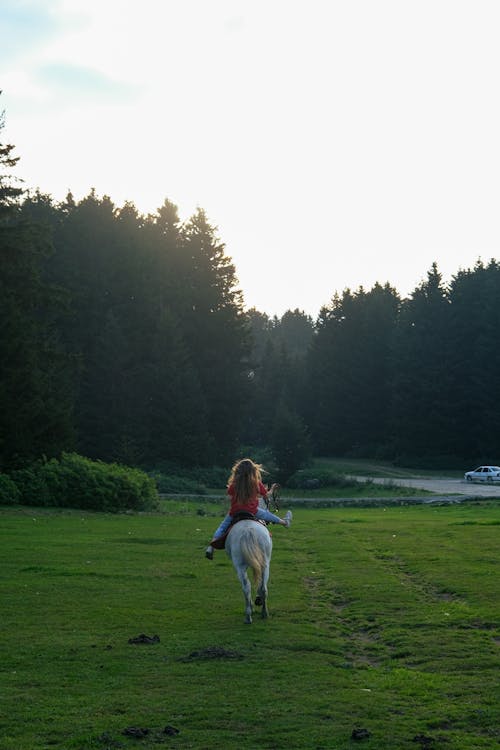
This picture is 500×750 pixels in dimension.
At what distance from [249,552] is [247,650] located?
1.94m

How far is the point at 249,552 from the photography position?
12.5 m

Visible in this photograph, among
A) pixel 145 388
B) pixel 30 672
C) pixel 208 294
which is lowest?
pixel 30 672

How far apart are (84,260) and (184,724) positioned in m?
75.9

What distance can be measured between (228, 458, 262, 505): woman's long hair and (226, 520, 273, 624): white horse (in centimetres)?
41

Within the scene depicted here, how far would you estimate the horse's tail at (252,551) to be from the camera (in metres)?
12.5

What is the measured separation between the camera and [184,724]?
778 cm

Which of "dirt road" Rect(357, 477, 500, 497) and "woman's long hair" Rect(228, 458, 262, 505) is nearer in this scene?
"woman's long hair" Rect(228, 458, 262, 505)

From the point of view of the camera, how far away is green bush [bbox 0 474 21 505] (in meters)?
33.6

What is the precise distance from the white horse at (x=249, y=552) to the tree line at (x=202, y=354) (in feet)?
102

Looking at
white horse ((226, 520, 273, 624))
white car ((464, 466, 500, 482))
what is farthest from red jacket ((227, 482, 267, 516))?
white car ((464, 466, 500, 482))

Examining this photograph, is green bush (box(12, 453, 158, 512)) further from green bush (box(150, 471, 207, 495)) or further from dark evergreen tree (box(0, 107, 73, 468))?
green bush (box(150, 471, 207, 495))

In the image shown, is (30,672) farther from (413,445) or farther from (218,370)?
(413,445)

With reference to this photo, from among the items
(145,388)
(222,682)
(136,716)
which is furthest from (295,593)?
(145,388)

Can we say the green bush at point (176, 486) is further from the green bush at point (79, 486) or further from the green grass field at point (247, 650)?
the green grass field at point (247, 650)
